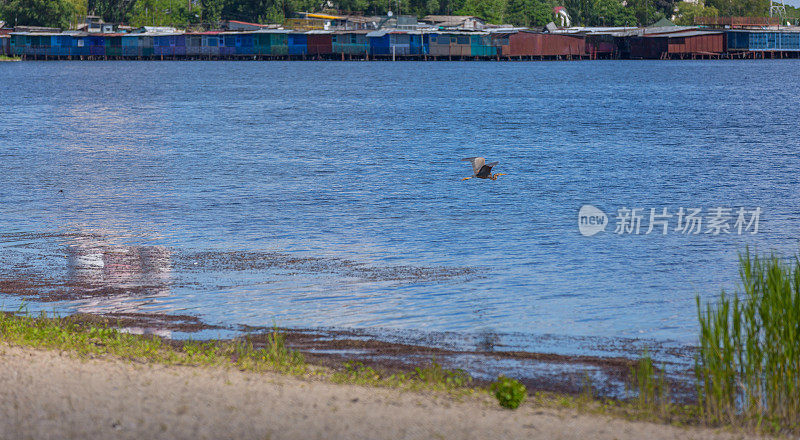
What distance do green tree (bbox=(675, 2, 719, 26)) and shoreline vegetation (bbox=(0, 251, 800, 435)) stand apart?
185m

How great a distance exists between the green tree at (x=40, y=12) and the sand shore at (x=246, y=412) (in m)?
171

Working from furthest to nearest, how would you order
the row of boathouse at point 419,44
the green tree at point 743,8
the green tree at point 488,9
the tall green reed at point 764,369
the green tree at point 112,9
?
the green tree at point 743,8 < the green tree at point 112,9 < the green tree at point 488,9 < the row of boathouse at point 419,44 < the tall green reed at point 764,369

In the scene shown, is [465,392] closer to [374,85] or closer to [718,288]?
[718,288]

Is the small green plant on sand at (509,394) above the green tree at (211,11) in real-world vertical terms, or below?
below

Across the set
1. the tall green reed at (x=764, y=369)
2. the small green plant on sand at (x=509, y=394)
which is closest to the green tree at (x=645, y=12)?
the tall green reed at (x=764, y=369)

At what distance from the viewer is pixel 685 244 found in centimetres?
2050

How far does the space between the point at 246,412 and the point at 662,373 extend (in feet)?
15.7

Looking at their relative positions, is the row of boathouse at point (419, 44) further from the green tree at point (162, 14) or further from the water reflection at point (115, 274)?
the water reflection at point (115, 274)

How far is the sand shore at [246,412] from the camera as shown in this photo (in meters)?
8.49

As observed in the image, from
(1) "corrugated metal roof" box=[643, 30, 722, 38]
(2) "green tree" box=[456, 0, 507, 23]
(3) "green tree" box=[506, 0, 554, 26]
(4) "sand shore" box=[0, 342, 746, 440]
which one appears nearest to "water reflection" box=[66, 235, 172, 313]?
(4) "sand shore" box=[0, 342, 746, 440]

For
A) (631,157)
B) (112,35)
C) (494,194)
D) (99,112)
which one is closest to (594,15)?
(112,35)

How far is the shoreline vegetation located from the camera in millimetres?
9305

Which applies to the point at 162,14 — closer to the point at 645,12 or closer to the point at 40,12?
the point at 40,12

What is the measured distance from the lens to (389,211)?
25906mm
